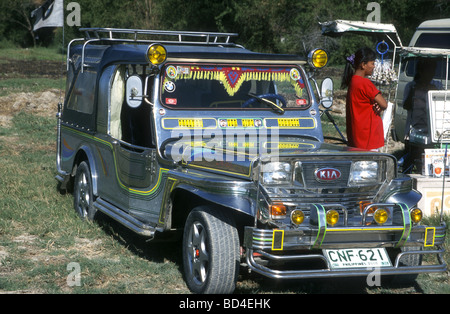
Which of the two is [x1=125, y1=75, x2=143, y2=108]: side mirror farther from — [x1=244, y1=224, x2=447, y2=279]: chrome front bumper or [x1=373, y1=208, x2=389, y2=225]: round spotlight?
[x1=373, y1=208, x2=389, y2=225]: round spotlight

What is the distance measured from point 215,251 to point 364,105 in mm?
2968

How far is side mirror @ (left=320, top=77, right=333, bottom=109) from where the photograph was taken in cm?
685

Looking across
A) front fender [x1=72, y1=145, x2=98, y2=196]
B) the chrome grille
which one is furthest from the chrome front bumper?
front fender [x1=72, y1=145, x2=98, y2=196]

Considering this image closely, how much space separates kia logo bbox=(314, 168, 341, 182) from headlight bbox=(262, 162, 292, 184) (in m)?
0.22

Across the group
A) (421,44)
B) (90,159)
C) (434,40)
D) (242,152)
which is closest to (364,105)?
(242,152)

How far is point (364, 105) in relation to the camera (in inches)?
283

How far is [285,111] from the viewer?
6602 millimetres

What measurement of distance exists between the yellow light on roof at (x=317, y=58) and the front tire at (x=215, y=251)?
2.23 meters

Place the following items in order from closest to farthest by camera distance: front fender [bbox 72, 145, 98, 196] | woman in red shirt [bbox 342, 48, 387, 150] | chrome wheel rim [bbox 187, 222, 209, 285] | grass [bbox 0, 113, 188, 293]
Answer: chrome wheel rim [bbox 187, 222, 209, 285] → grass [bbox 0, 113, 188, 293] → woman in red shirt [bbox 342, 48, 387, 150] → front fender [bbox 72, 145, 98, 196]

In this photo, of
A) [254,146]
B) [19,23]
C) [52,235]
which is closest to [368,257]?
[254,146]

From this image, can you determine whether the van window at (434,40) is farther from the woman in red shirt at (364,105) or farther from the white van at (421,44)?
the woman in red shirt at (364,105)

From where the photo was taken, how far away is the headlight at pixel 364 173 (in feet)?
17.4
